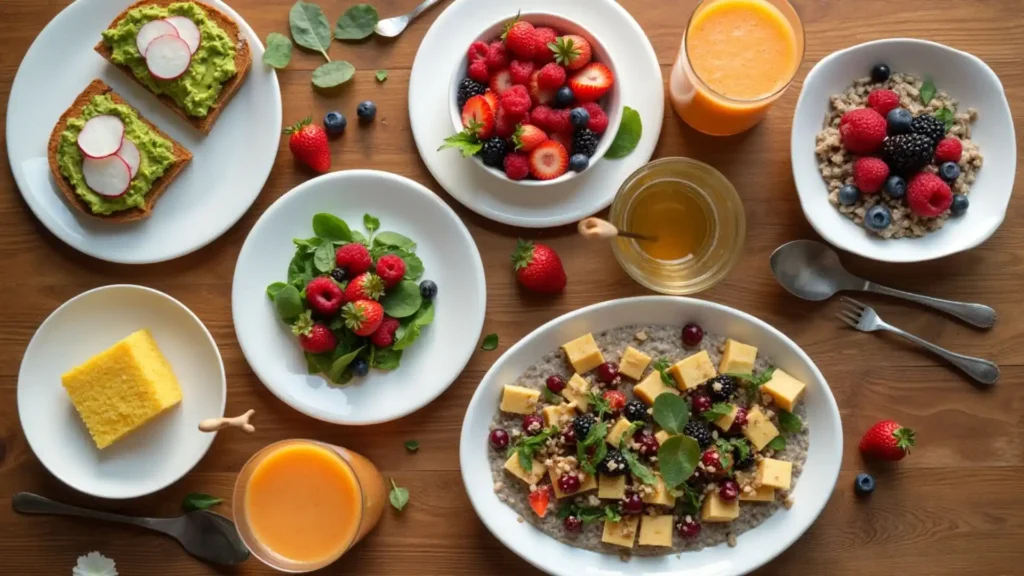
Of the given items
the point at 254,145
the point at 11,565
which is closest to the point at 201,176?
the point at 254,145

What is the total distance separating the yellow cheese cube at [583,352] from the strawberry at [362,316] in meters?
0.45

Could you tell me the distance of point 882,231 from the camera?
1.81 metres

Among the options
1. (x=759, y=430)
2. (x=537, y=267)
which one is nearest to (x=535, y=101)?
(x=537, y=267)

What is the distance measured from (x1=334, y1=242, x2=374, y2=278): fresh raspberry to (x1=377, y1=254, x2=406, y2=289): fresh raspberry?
3cm

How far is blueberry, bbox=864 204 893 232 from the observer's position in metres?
1.77

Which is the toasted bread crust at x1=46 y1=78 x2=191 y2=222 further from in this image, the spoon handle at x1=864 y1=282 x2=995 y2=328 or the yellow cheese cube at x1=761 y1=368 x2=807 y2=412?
the spoon handle at x1=864 y1=282 x2=995 y2=328

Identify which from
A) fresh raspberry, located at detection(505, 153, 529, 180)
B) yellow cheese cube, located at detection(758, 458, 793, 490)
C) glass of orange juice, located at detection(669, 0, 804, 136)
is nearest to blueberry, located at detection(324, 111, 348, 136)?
fresh raspberry, located at detection(505, 153, 529, 180)

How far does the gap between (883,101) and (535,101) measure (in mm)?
811

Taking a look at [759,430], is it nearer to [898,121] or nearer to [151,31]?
[898,121]

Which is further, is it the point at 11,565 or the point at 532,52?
the point at 11,565

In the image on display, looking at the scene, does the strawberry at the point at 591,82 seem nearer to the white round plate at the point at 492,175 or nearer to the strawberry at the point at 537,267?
the white round plate at the point at 492,175

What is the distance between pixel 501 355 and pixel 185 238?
2.70 feet

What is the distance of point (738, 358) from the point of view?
1.81 m

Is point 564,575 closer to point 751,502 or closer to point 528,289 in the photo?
point 751,502
